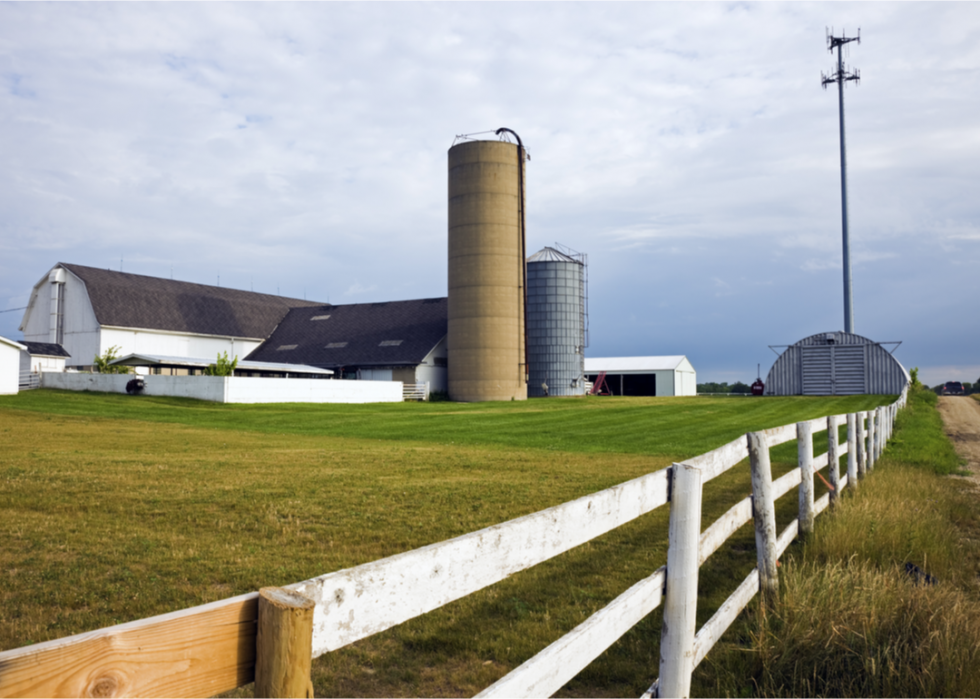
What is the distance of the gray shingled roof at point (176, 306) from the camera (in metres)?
53.3

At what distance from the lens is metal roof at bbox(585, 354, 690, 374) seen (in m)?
64.9

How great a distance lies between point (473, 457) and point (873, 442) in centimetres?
859

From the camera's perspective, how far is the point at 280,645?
1.71m

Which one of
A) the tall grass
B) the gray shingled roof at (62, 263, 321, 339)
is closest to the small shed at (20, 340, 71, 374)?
the gray shingled roof at (62, 263, 321, 339)

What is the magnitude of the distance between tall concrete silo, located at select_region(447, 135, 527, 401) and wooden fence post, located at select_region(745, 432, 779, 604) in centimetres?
4325

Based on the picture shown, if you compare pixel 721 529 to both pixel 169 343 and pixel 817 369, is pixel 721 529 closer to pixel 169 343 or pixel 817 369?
pixel 817 369

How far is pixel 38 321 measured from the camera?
5506cm

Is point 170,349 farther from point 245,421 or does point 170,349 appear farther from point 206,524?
point 206,524

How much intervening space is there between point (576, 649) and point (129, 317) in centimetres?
5729

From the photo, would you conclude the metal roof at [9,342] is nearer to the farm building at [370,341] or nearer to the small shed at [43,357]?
the small shed at [43,357]

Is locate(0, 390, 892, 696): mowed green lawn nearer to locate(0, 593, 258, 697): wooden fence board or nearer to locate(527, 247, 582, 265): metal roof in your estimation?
locate(0, 593, 258, 697): wooden fence board

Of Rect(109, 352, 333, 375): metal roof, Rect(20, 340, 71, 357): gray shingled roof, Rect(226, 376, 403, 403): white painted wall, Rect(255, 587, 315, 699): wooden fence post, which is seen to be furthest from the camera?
Rect(20, 340, 71, 357): gray shingled roof

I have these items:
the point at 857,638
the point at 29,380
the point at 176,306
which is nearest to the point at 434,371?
the point at 176,306

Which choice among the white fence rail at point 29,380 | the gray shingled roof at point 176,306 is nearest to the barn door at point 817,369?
the gray shingled roof at point 176,306
